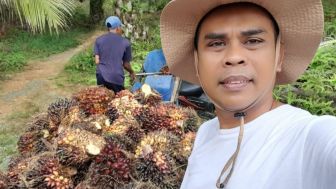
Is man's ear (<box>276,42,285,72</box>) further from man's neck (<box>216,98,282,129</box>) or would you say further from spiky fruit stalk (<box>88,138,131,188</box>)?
spiky fruit stalk (<box>88,138,131,188</box>)

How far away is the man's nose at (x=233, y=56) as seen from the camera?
3.91ft

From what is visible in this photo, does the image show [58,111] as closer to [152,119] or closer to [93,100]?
[93,100]

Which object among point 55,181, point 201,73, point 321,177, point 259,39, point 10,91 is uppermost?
point 259,39

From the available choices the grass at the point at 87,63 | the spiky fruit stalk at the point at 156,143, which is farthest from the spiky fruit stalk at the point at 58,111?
the grass at the point at 87,63

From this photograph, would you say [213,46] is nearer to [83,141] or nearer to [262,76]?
[262,76]

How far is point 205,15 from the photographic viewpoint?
1.36 meters

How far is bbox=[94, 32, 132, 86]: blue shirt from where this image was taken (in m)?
5.68

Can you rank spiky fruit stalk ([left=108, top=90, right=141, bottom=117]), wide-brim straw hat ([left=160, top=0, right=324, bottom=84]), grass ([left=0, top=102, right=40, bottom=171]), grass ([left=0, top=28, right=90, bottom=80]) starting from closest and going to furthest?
wide-brim straw hat ([left=160, top=0, right=324, bottom=84])
spiky fruit stalk ([left=108, top=90, right=141, bottom=117])
grass ([left=0, top=102, right=40, bottom=171])
grass ([left=0, top=28, right=90, bottom=80])

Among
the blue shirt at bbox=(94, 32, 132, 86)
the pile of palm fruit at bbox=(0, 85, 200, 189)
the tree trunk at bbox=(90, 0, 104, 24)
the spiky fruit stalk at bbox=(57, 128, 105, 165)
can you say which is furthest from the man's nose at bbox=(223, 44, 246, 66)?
the tree trunk at bbox=(90, 0, 104, 24)

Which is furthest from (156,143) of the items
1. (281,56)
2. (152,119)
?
(281,56)

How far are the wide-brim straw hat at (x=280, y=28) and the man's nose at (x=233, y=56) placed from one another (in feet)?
0.47

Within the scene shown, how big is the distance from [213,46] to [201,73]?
3.3 inches

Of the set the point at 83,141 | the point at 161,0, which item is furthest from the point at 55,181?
the point at 161,0

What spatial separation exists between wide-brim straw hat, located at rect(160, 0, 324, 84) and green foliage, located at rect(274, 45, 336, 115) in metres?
2.41
